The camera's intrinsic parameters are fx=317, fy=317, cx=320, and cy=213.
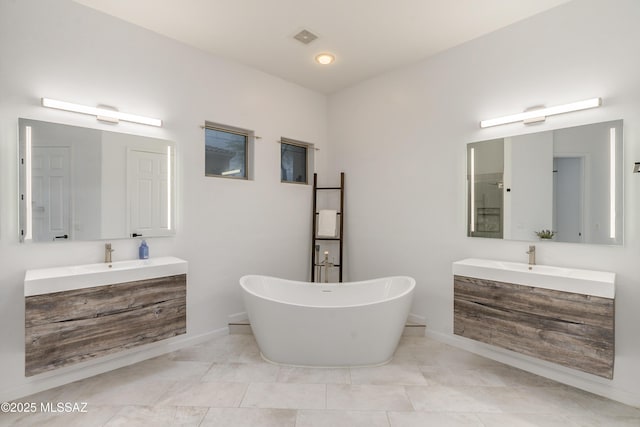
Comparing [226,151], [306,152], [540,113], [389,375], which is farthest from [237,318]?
[540,113]

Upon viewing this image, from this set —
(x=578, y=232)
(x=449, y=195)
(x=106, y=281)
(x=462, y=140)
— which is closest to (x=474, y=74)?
(x=462, y=140)

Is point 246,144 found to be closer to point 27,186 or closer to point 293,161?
point 293,161

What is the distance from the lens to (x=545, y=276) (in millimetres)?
2166

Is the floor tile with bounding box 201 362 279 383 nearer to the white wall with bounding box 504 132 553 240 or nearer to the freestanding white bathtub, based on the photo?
the freestanding white bathtub

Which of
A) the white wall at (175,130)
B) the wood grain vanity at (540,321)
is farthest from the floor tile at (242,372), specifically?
the wood grain vanity at (540,321)

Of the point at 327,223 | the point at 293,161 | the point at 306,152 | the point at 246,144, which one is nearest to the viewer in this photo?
the point at 246,144

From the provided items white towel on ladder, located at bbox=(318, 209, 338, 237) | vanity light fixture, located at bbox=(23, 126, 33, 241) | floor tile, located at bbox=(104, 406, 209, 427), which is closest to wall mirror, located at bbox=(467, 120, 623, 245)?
white towel on ladder, located at bbox=(318, 209, 338, 237)

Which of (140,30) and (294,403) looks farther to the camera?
(140,30)

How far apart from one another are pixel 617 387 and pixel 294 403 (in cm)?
218

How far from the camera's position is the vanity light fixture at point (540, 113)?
2.24 m

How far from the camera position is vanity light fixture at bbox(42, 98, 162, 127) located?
226 cm

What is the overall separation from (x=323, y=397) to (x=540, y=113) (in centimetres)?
267

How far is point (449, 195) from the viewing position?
3.06 m

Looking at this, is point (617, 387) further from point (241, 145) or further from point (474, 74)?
point (241, 145)
